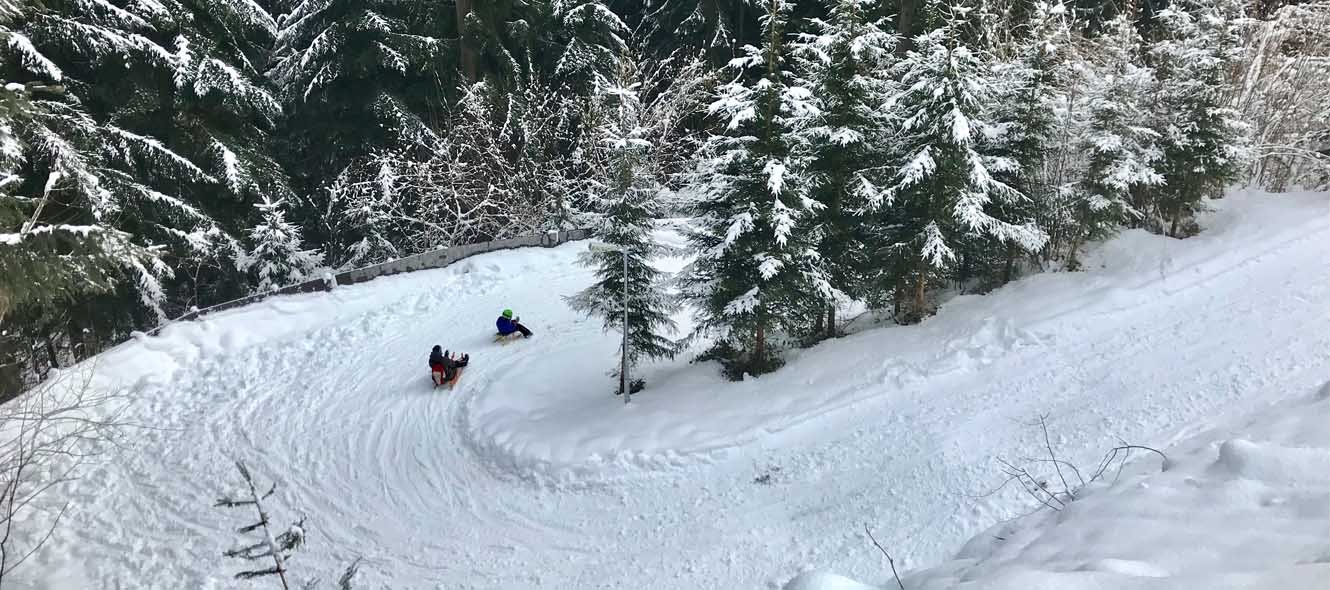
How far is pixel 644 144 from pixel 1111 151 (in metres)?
8.63

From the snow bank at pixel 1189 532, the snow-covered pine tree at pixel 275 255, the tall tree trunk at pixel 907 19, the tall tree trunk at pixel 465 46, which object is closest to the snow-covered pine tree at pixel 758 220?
the snow bank at pixel 1189 532

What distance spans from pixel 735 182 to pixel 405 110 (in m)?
13.1

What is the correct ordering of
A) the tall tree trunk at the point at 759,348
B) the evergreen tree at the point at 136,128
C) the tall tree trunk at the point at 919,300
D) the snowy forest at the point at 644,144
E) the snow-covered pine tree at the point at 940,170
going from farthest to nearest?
1. the evergreen tree at the point at 136,128
2. the tall tree trunk at the point at 919,300
3. the tall tree trunk at the point at 759,348
4. the snow-covered pine tree at the point at 940,170
5. the snowy forest at the point at 644,144

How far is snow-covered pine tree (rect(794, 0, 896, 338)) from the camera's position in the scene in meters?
11.1

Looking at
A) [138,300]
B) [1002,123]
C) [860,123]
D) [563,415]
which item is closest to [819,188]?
[860,123]

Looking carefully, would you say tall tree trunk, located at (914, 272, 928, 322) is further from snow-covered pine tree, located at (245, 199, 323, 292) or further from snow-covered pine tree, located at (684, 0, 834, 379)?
snow-covered pine tree, located at (245, 199, 323, 292)

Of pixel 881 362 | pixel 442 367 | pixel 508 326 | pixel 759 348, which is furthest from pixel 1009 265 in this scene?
pixel 442 367

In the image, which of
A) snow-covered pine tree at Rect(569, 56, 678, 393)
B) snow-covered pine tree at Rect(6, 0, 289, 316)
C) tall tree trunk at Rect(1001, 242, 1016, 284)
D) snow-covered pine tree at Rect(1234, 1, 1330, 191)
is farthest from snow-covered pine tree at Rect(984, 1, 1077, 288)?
snow-covered pine tree at Rect(6, 0, 289, 316)

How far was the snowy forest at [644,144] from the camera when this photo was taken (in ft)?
36.2

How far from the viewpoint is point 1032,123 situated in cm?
1234

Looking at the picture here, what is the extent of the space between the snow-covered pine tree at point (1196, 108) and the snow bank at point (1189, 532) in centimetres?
1150

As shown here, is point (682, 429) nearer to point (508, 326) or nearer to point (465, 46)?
point (508, 326)

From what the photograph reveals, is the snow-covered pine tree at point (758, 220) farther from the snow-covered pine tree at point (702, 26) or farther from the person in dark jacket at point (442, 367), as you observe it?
the snow-covered pine tree at point (702, 26)

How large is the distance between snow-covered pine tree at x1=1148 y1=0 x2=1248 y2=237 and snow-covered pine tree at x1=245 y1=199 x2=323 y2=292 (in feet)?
65.8
